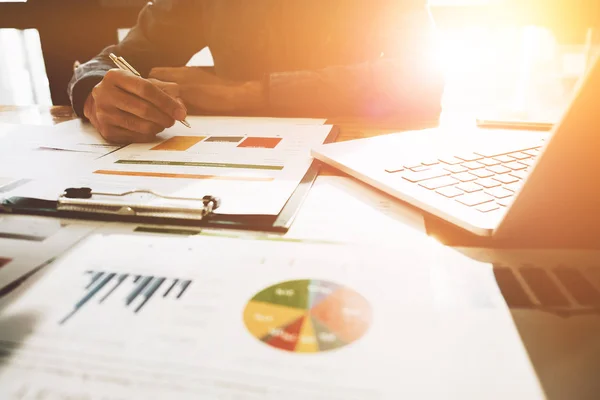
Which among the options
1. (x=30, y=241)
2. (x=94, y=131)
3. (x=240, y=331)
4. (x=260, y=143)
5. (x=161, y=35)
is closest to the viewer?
(x=240, y=331)

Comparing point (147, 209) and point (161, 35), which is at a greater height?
point (161, 35)

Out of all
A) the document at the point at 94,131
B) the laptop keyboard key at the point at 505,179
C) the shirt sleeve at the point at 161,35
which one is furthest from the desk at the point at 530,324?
the shirt sleeve at the point at 161,35

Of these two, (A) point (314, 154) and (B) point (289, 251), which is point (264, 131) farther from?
(B) point (289, 251)

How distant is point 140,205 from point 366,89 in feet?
2.19

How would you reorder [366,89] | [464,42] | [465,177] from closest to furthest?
1. [465,177]
2. [366,89]
3. [464,42]

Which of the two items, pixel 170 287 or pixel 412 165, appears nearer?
pixel 170 287

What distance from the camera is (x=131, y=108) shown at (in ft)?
2.47

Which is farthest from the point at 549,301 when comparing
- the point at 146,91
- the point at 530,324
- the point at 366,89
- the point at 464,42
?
the point at 464,42

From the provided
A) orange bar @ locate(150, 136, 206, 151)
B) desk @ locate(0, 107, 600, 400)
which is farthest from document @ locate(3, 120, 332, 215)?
desk @ locate(0, 107, 600, 400)

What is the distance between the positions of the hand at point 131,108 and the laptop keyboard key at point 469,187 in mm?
468

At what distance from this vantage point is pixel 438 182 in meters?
0.51

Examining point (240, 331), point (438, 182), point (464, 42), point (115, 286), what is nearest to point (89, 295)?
point (115, 286)

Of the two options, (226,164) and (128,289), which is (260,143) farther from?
(128,289)

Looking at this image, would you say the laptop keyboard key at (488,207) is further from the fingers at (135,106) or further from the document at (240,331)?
the fingers at (135,106)
